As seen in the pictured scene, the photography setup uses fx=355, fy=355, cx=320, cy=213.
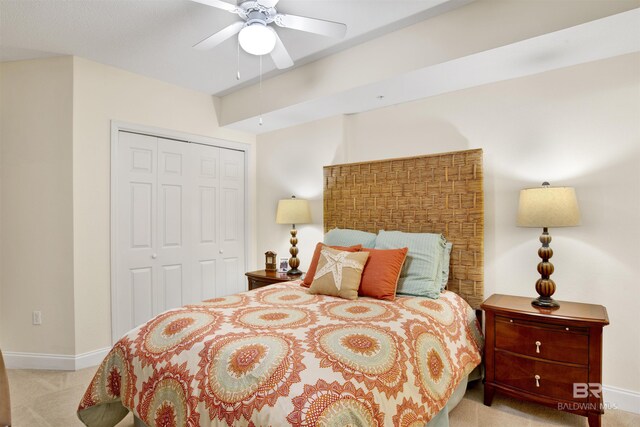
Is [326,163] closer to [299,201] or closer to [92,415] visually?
[299,201]

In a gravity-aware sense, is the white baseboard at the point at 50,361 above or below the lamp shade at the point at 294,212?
below

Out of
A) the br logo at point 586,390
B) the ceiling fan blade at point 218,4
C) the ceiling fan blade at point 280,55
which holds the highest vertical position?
the ceiling fan blade at point 218,4

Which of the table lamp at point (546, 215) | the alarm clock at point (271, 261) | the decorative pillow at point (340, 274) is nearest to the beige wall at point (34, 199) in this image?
the alarm clock at point (271, 261)

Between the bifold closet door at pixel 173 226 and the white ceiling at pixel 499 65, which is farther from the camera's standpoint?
the bifold closet door at pixel 173 226

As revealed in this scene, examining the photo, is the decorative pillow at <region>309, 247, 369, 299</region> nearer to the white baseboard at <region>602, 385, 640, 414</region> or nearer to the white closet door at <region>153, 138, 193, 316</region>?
the white baseboard at <region>602, 385, 640, 414</region>

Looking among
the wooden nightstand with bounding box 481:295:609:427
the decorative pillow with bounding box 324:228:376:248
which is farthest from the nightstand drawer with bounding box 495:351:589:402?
the decorative pillow with bounding box 324:228:376:248

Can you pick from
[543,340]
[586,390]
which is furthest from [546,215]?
[586,390]

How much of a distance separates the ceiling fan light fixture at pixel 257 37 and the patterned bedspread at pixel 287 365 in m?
1.49

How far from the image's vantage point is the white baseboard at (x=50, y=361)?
292 centimetres

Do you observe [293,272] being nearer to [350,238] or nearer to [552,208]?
[350,238]

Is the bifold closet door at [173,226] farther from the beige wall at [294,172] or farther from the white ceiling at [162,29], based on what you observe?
the white ceiling at [162,29]

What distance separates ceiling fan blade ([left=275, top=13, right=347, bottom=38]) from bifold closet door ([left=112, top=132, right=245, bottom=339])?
2108 mm

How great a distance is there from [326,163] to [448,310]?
1947 millimetres

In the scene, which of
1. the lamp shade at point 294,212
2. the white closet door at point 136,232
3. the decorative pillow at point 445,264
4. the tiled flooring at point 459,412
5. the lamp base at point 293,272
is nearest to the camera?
the tiled flooring at point 459,412
